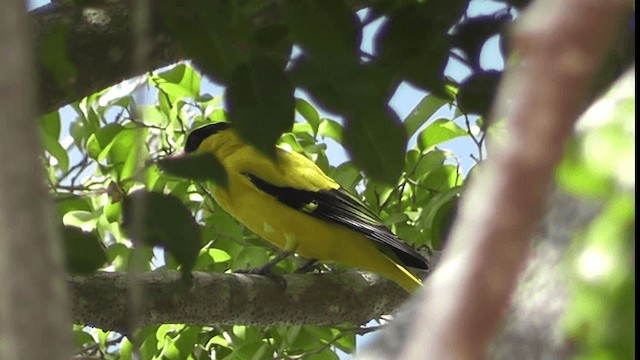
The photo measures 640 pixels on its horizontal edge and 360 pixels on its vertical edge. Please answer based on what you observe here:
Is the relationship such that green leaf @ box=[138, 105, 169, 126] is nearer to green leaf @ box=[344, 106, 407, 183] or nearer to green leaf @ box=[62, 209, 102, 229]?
green leaf @ box=[62, 209, 102, 229]

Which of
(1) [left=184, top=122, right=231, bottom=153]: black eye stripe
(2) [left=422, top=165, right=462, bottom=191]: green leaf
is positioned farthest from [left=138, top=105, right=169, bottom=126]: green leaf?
(2) [left=422, top=165, right=462, bottom=191]: green leaf

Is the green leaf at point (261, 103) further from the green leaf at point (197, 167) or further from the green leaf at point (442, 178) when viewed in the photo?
the green leaf at point (442, 178)

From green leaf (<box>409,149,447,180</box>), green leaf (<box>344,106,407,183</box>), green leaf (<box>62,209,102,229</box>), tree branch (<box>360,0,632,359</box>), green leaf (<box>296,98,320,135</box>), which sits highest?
green leaf (<box>296,98,320,135</box>)

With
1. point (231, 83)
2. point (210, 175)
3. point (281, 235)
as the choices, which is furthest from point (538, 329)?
point (281, 235)

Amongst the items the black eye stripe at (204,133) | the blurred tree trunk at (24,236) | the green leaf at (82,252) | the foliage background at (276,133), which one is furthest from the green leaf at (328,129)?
the blurred tree trunk at (24,236)

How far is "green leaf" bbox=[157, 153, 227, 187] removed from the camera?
1.00 metres

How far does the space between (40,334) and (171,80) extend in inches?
82.6

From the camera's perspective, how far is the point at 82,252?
1.16m

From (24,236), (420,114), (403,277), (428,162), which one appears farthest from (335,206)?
(24,236)

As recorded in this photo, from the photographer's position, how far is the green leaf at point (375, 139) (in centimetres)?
122

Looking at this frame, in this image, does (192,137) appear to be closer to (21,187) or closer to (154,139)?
(154,139)

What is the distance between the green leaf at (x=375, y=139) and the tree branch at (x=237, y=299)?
534 millimetres

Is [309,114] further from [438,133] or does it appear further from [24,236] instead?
[24,236]

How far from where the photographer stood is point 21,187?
33cm
